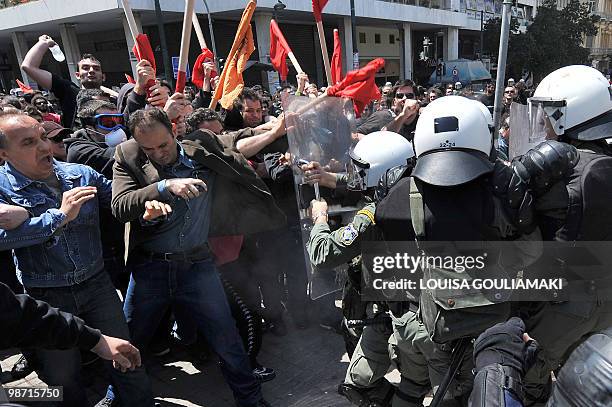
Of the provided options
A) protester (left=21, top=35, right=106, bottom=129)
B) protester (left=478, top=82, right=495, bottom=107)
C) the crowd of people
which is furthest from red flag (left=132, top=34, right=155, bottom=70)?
protester (left=478, top=82, right=495, bottom=107)

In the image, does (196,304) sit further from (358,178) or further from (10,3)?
(10,3)

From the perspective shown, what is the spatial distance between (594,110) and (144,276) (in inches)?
95.1

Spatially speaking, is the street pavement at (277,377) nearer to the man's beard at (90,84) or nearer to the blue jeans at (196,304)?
the blue jeans at (196,304)

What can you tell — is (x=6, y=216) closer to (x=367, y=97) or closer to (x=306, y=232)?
(x=306, y=232)

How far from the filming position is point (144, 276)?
2.54m

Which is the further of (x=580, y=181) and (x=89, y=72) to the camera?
(x=89, y=72)

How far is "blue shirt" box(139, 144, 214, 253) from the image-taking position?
97.7 inches

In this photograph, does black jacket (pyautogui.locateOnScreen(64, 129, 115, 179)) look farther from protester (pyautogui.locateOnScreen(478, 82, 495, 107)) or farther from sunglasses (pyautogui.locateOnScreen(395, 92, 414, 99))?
protester (pyautogui.locateOnScreen(478, 82, 495, 107))

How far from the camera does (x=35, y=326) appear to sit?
168 centimetres

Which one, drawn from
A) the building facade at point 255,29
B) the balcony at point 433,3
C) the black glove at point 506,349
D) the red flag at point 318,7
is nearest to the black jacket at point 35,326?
the black glove at point 506,349

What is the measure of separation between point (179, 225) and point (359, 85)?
1298 mm

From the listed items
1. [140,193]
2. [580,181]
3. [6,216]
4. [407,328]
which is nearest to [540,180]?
[580,181]

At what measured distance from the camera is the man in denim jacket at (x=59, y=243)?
6.94ft

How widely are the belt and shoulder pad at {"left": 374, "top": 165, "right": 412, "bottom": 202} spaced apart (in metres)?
1.10
